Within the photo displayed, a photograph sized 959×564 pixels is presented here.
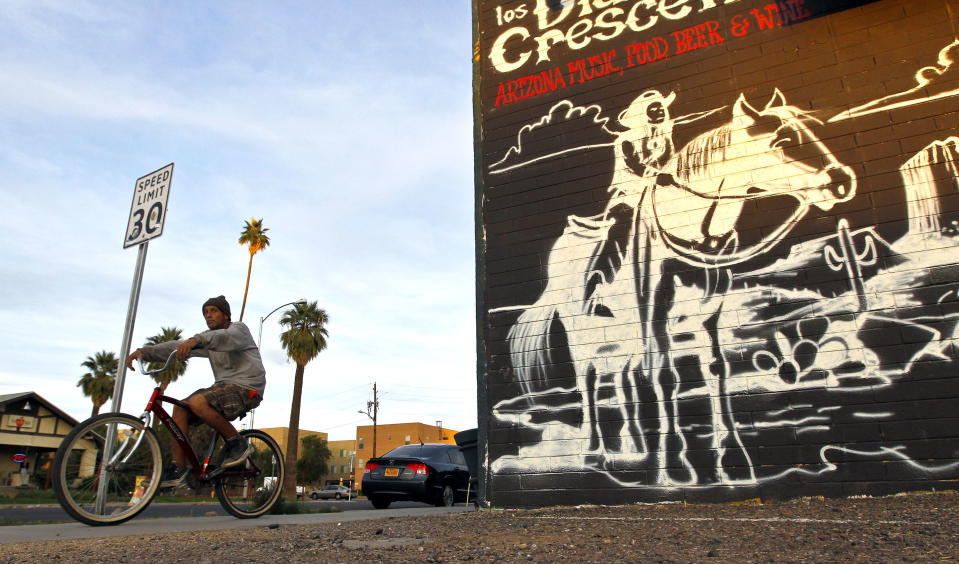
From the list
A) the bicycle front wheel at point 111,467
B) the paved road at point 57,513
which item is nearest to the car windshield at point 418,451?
the paved road at point 57,513

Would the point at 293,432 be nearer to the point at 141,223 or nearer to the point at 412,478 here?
the point at 412,478

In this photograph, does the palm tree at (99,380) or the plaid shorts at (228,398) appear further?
the palm tree at (99,380)

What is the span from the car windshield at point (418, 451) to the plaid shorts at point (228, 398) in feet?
18.0

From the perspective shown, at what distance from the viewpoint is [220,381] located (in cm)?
470

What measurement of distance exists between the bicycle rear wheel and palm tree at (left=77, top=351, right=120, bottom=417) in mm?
35867

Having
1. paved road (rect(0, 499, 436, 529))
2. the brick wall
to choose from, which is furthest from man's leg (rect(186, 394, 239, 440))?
the brick wall

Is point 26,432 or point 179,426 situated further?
point 26,432

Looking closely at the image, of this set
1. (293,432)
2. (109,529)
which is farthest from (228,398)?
(293,432)

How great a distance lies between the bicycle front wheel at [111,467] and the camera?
4125 mm

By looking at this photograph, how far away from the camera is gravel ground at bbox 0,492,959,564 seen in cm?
269

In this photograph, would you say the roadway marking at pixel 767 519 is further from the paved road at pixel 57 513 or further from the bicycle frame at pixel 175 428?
the paved road at pixel 57 513

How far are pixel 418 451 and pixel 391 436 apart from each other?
201 feet

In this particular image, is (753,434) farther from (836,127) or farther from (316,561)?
(316,561)

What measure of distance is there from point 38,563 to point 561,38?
6.71 metres
